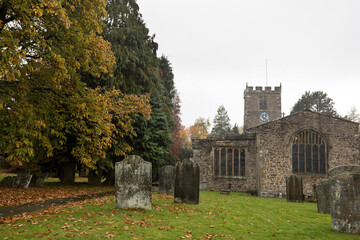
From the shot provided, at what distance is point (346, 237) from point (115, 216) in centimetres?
576

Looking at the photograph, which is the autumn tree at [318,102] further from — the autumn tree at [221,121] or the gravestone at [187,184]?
the gravestone at [187,184]

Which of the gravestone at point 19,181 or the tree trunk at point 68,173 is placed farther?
the tree trunk at point 68,173

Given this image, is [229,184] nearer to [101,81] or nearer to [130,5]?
[101,81]

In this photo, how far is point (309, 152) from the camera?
21.8 m

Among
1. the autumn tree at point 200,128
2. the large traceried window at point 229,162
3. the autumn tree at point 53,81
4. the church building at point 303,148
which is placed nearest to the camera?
the autumn tree at point 53,81

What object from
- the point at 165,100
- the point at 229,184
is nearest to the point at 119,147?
the point at 165,100

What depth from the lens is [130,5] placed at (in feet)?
73.5

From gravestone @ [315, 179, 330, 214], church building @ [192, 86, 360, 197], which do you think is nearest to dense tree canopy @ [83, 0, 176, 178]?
church building @ [192, 86, 360, 197]

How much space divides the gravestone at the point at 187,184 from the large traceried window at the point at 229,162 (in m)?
14.0

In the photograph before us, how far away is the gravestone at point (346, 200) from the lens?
22.2 ft

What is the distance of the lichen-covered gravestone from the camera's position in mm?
8992

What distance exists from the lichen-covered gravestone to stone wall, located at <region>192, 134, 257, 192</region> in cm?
1605

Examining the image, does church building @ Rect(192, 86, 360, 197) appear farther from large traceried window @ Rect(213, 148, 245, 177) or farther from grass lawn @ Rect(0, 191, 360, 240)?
grass lawn @ Rect(0, 191, 360, 240)

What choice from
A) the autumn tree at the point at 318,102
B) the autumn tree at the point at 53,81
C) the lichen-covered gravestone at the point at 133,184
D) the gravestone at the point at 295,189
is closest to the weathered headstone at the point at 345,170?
the lichen-covered gravestone at the point at 133,184
